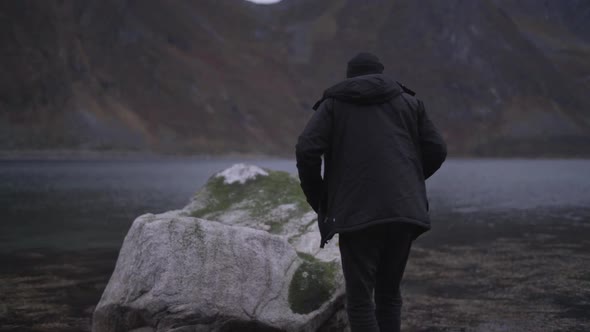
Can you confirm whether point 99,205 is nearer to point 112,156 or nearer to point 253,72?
point 112,156

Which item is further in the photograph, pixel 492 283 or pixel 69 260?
pixel 69 260

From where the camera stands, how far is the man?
13.7ft

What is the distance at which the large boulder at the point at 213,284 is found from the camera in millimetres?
5699

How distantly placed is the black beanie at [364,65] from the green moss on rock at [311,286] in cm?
Result: 251

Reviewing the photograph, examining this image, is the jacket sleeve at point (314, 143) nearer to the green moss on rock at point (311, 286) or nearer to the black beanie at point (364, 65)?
the black beanie at point (364, 65)

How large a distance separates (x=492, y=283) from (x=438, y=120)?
124353 millimetres

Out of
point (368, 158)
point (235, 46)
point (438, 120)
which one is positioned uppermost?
point (235, 46)

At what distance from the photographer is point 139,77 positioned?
99.6 m

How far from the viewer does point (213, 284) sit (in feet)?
19.1

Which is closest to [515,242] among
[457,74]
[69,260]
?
[69,260]

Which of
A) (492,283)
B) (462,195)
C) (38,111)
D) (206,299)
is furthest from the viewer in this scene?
(38,111)

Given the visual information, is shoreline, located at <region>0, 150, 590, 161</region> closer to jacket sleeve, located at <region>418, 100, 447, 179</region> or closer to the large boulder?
the large boulder

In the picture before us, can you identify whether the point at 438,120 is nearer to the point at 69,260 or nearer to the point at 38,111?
the point at 38,111

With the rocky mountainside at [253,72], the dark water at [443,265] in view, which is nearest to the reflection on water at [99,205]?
the dark water at [443,265]
